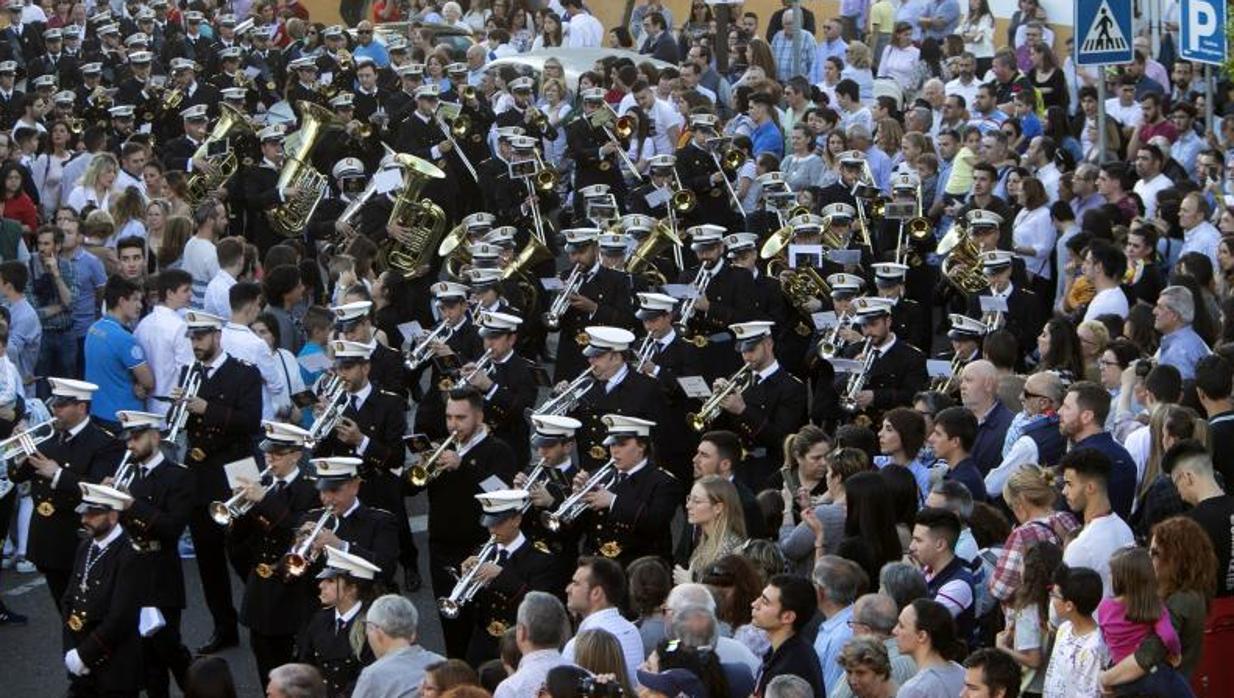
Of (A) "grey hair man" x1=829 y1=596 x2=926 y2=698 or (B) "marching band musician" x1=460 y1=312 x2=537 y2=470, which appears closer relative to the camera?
(A) "grey hair man" x1=829 y1=596 x2=926 y2=698

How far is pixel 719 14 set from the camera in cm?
2866

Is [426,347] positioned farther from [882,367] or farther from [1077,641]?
[1077,641]

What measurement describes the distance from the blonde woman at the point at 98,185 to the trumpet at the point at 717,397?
23.3ft

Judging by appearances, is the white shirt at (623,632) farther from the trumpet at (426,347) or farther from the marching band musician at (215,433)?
the trumpet at (426,347)

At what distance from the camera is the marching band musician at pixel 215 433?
46.7 feet

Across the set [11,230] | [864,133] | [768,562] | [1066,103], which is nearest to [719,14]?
[1066,103]

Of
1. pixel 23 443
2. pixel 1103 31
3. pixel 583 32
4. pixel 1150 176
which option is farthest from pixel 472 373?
pixel 583 32

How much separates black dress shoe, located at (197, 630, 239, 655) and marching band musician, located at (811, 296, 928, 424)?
13.1 feet

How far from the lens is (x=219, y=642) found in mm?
14188

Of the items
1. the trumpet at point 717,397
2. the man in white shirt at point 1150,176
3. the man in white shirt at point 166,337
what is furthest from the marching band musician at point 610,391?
the man in white shirt at point 1150,176

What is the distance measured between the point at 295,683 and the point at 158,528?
10.8 feet

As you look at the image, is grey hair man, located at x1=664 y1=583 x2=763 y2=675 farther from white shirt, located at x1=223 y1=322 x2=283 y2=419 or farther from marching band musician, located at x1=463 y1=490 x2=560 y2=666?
white shirt, located at x1=223 y1=322 x2=283 y2=419

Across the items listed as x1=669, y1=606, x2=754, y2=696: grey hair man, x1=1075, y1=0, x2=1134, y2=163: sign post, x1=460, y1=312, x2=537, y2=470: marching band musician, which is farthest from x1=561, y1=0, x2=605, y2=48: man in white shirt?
x1=669, y1=606, x2=754, y2=696: grey hair man

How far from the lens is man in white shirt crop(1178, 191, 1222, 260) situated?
17.2m
